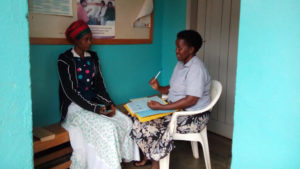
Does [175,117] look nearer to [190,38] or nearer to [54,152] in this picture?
[190,38]

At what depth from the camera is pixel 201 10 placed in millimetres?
3775

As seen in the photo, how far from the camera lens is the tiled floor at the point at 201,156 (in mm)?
2969

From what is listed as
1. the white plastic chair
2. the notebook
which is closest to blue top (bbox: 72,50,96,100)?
the notebook

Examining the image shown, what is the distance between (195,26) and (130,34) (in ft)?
3.21

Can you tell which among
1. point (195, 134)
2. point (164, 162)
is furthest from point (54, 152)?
point (195, 134)

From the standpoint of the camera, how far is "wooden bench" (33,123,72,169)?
2.37m

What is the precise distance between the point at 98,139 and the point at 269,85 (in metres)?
1.74

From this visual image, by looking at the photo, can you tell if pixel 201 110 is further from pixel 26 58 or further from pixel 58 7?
pixel 58 7

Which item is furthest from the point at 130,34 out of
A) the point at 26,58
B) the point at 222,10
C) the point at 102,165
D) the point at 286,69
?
the point at 286,69

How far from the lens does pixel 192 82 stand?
8.17ft

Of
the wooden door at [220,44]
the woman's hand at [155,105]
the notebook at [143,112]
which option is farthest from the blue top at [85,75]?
the wooden door at [220,44]

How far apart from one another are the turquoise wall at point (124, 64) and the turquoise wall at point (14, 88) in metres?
1.10

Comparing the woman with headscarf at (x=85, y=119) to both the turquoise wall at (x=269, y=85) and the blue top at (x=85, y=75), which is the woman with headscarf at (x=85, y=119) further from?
the turquoise wall at (x=269, y=85)

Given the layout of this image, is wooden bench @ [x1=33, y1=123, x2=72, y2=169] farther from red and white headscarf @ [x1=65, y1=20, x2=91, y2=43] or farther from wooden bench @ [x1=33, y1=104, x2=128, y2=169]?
red and white headscarf @ [x1=65, y1=20, x2=91, y2=43]
